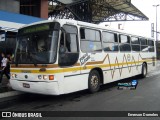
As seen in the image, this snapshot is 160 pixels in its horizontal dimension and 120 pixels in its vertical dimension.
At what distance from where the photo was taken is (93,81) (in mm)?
10133

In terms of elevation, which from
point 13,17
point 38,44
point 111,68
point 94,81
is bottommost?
point 94,81

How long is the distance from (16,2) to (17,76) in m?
11.7

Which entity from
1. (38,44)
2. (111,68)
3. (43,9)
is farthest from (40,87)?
(43,9)

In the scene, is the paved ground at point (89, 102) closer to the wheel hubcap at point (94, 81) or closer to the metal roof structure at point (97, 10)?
the wheel hubcap at point (94, 81)

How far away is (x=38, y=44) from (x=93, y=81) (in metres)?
2.86

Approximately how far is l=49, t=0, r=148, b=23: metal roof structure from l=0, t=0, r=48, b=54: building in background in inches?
215

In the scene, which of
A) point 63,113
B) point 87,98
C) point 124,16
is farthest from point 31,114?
point 124,16

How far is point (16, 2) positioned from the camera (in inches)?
759

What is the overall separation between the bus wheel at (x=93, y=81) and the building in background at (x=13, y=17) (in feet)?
24.9

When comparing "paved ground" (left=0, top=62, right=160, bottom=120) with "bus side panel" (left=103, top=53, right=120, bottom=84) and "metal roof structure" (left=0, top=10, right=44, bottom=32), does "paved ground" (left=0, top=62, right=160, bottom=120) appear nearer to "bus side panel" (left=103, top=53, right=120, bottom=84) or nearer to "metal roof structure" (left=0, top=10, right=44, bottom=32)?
"bus side panel" (left=103, top=53, right=120, bottom=84)

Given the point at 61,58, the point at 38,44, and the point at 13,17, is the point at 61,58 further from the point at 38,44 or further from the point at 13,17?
the point at 13,17

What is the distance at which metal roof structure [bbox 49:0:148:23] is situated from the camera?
2941cm

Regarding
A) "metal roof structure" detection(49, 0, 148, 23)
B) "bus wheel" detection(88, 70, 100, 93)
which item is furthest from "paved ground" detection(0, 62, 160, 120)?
"metal roof structure" detection(49, 0, 148, 23)

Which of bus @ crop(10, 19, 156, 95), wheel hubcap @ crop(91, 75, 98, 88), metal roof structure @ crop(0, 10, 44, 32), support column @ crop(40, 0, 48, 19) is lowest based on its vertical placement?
wheel hubcap @ crop(91, 75, 98, 88)
